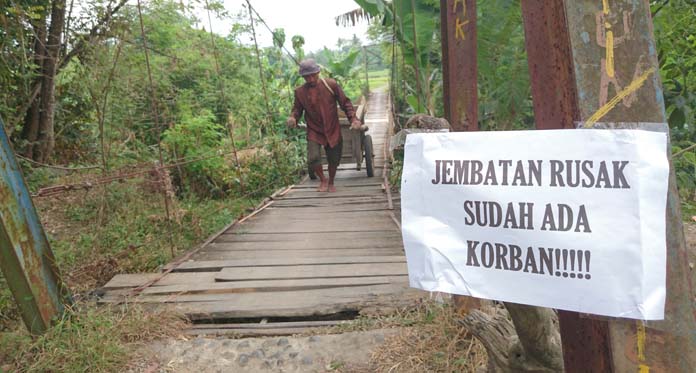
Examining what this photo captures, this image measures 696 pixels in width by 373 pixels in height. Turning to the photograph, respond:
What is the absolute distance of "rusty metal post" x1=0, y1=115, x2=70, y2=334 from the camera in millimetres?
2375

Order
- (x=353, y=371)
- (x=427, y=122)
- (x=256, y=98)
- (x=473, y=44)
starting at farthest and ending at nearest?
(x=256, y=98)
(x=353, y=371)
(x=473, y=44)
(x=427, y=122)

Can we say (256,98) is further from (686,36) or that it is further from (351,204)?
(686,36)

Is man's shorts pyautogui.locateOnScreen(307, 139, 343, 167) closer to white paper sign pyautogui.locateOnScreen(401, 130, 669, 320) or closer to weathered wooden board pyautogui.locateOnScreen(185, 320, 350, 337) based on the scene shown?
weathered wooden board pyautogui.locateOnScreen(185, 320, 350, 337)

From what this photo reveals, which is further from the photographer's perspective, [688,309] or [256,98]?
[256,98]

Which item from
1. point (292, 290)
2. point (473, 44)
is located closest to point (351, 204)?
point (292, 290)

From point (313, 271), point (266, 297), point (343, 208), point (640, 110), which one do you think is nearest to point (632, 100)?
point (640, 110)

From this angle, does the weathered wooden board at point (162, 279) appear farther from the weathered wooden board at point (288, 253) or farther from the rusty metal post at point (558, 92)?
the rusty metal post at point (558, 92)

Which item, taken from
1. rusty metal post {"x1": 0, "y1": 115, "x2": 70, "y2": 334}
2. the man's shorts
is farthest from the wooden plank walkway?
the man's shorts

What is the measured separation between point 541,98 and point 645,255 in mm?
460

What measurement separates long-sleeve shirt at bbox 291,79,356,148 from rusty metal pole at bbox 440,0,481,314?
4400 millimetres

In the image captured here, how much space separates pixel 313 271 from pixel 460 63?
1.99 meters

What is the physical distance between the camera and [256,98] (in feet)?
36.3

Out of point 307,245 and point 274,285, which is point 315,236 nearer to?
point 307,245

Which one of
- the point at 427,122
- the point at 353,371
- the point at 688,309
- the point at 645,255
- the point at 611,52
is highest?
the point at 611,52
